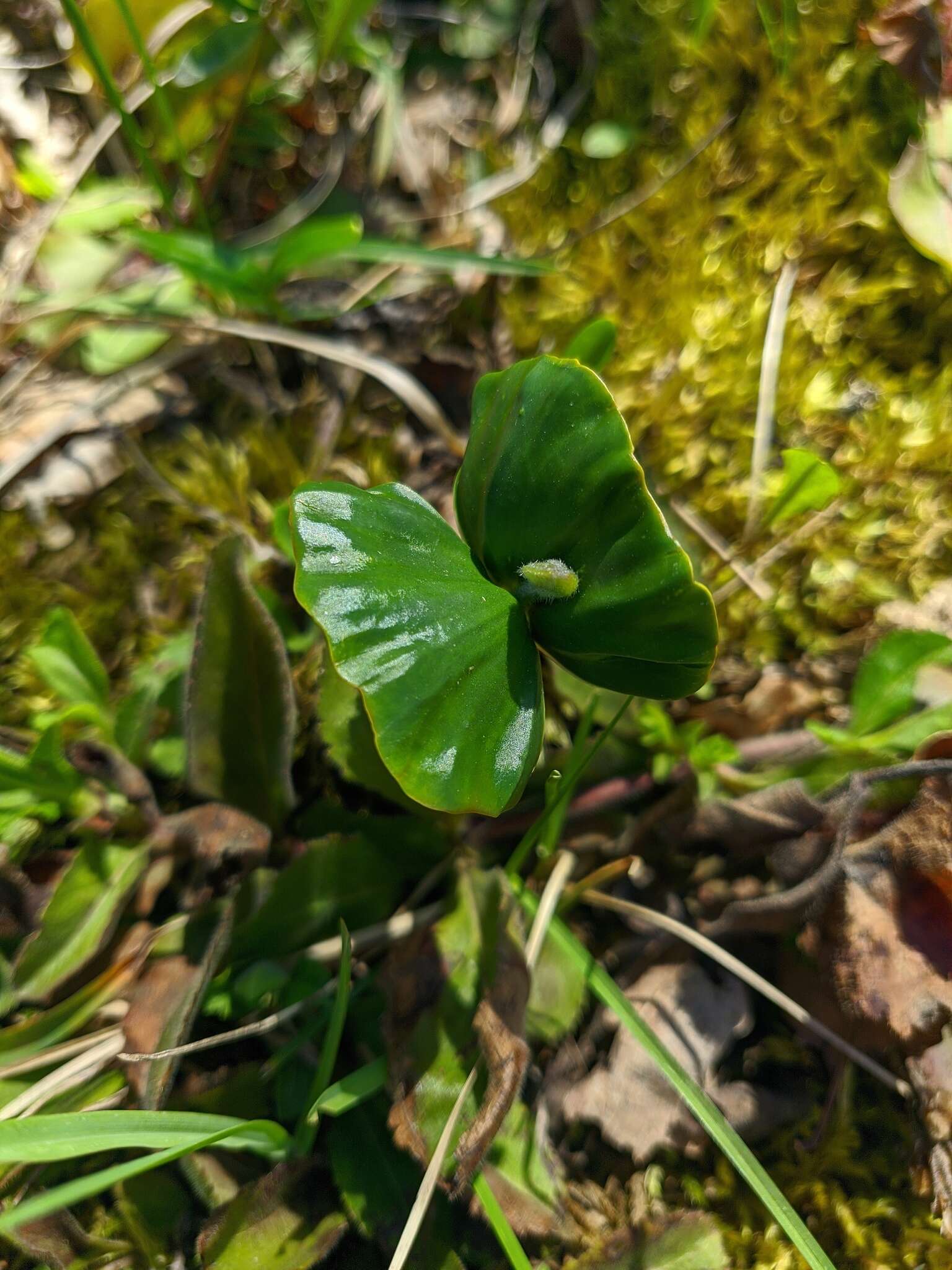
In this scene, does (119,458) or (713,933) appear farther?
(119,458)

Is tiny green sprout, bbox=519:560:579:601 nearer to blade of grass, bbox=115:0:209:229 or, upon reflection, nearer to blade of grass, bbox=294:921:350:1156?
blade of grass, bbox=294:921:350:1156

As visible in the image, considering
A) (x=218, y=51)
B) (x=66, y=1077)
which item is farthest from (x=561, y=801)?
(x=218, y=51)

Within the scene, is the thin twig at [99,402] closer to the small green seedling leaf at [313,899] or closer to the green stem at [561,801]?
the small green seedling leaf at [313,899]

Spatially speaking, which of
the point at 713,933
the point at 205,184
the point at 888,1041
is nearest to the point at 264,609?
the point at 713,933

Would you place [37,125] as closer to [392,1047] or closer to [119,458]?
[119,458]

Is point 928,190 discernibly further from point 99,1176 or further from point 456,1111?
point 99,1176
